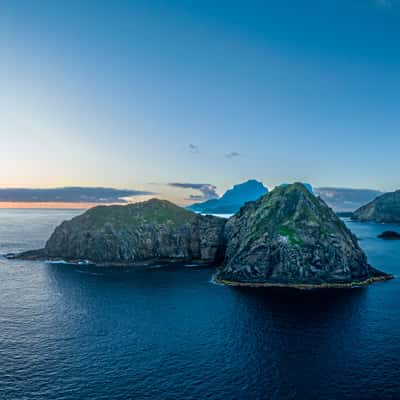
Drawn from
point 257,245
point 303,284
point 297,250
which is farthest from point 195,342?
point 297,250

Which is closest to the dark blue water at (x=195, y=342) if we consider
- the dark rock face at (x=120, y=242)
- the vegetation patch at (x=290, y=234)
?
the vegetation patch at (x=290, y=234)

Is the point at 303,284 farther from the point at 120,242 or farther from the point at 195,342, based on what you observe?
the point at 120,242

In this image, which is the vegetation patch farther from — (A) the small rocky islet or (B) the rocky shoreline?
(B) the rocky shoreline

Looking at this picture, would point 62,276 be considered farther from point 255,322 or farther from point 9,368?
point 255,322

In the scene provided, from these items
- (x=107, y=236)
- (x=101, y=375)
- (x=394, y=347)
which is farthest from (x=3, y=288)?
(x=394, y=347)

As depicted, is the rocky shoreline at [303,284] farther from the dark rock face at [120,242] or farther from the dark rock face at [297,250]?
the dark rock face at [120,242]

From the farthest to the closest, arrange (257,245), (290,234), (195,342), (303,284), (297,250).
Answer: (290,234) < (257,245) < (297,250) < (303,284) < (195,342)
